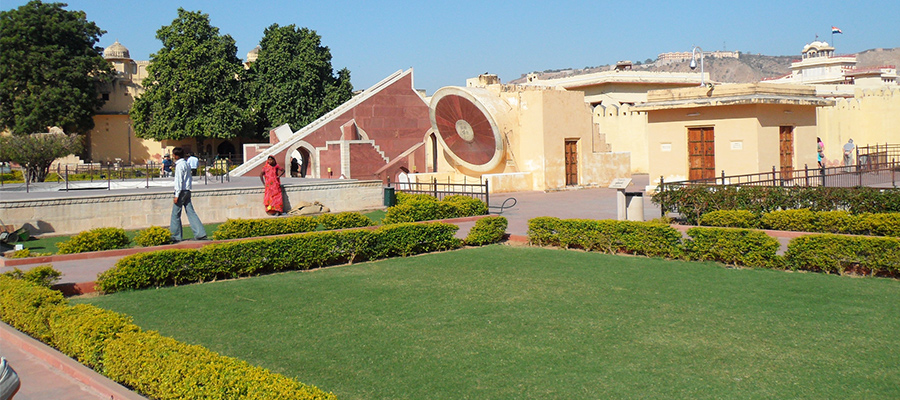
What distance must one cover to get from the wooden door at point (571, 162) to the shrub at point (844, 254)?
50.2ft

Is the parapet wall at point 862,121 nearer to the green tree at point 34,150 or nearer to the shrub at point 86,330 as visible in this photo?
the green tree at point 34,150

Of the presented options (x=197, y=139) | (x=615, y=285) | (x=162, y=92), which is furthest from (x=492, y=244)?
(x=197, y=139)

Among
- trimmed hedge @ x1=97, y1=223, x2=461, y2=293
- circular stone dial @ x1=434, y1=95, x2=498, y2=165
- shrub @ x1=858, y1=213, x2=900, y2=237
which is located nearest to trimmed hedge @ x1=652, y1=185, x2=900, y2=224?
shrub @ x1=858, y1=213, x2=900, y2=237

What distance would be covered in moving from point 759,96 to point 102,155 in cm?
3791

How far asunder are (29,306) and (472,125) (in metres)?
17.6

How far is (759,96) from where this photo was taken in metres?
17.1

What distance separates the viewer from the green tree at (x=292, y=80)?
3866 centimetres

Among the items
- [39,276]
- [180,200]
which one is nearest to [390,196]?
[180,200]

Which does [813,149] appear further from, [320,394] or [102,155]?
[102,155]

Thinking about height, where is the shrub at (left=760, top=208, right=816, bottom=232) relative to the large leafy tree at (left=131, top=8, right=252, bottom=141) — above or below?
below

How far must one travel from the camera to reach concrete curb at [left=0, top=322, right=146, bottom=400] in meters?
4.84

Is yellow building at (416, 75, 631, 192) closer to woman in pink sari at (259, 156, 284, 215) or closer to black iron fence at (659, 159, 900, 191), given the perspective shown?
black iron fence at (659, 159, 900, 191)

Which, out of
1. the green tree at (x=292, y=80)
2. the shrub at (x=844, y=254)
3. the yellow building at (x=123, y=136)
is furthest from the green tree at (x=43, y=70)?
the shrub at (x=844, y=254)

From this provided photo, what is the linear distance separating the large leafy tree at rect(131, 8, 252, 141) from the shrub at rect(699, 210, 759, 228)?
101ft
